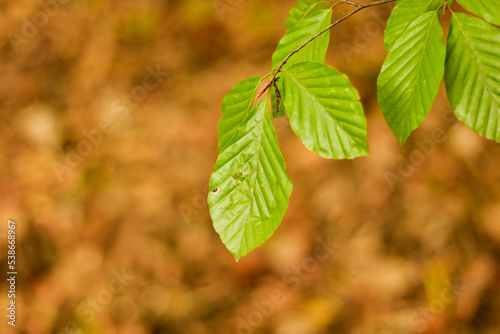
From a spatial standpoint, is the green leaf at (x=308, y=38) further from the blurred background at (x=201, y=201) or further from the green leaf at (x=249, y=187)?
the blurred background at (x=201, y=201)

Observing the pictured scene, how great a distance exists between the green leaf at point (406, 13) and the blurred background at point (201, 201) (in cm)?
119

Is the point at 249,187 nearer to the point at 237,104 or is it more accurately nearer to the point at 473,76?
the point at 237,104

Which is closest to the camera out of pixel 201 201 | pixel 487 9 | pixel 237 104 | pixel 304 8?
pixel 487 9

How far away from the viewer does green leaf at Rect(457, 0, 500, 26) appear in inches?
23.0

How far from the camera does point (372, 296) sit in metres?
1.60

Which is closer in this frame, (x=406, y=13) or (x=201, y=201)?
(x=406, y=13)

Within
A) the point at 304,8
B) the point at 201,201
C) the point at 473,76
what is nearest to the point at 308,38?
the point at 304,8

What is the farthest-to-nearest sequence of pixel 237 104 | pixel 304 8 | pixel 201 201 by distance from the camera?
pixel 201 201, pixel 304 8, pixel 237 104

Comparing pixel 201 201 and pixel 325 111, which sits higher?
pixel 325 111

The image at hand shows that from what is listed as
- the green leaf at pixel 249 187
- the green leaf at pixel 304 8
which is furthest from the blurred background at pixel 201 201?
the green leaf at pixel 249 187

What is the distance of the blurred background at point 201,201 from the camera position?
1623mm

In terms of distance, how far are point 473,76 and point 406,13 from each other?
15 cm

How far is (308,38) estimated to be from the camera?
0.74 meters

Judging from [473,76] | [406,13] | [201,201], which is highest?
[406,13]
